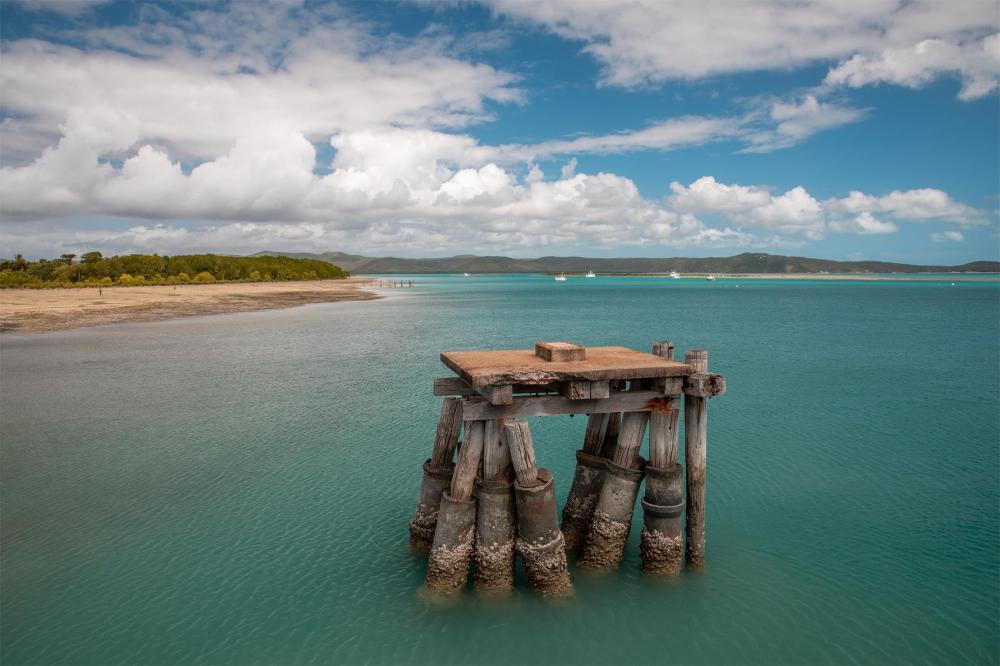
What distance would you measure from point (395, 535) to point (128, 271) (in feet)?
469

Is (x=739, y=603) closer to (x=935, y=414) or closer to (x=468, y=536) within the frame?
(x=468, y=536)

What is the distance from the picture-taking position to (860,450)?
1730cm

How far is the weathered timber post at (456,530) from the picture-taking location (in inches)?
368

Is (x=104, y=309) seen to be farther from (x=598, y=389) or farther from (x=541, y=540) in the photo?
(x=598, y=389)

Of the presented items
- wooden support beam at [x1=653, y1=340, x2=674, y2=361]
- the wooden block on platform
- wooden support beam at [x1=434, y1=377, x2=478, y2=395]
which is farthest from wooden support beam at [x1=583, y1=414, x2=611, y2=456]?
wooden support beam at [x1=434, y1=377, x2=478, y2=395]

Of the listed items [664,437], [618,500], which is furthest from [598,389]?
[618,500]

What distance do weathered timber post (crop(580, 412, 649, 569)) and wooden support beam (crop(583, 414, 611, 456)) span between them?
0.70 metres

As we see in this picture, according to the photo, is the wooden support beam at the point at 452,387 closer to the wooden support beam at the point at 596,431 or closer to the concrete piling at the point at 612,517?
the wooden support beam at the point at 596,431

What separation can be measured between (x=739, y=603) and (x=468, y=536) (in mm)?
4737

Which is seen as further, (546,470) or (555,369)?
(546,470)

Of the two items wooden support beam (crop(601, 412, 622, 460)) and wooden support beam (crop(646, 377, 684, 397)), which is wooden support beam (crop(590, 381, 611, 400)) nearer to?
wooden support beam (crop(646, 377, 684, 397))

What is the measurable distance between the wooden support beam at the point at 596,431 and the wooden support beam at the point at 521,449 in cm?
198

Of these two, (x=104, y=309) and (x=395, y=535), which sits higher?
(x=104, y=309)

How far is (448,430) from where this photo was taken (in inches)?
395
